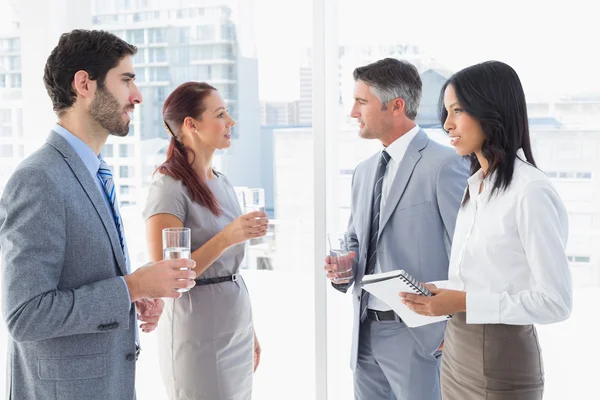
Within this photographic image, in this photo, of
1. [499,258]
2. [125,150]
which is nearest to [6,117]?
[125,150]

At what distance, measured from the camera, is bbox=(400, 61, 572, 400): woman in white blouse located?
5.40ft

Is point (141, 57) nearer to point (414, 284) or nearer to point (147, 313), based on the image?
point (147, 313)

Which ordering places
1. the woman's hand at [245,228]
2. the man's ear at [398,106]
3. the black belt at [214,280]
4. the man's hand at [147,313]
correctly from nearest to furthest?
the man's hand at [147,313]
the woman's hand at [245,228]
the black belt at [214,280]
the man's ear at [398,106]

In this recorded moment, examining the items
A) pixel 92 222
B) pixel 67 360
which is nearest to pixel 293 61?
pixel 92 222

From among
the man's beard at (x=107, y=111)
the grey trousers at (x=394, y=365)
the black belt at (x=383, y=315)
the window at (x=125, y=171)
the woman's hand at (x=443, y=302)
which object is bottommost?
the grey trousers at (x=394, y=365)

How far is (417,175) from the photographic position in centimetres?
234

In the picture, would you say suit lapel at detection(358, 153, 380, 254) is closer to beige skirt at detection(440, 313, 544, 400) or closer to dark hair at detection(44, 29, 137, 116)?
beige skirt at detection(440, 313, 544, 400)

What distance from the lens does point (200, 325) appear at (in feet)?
7.57

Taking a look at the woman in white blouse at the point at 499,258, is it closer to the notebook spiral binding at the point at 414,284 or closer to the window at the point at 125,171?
the notebook spiral binding at the point at 414,284

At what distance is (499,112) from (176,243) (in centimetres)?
99

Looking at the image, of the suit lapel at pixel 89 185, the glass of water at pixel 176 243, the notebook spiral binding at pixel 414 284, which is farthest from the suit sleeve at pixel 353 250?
the suit lapel at pixel 89 185

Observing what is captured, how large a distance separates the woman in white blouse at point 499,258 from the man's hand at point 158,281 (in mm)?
651

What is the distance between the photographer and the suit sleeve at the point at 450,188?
2.27 m

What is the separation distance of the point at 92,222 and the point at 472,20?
1990 millimetres
